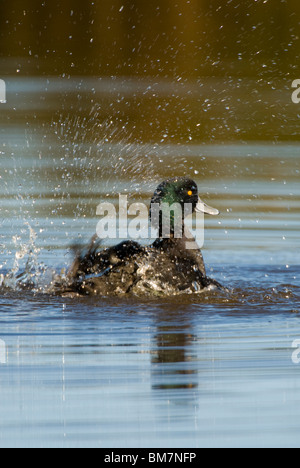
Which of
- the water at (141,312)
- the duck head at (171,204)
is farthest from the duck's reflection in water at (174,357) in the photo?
the duck head at (171,204)

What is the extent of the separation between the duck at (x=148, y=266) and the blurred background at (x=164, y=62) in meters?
4.32

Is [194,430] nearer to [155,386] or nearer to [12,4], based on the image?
[155,386]

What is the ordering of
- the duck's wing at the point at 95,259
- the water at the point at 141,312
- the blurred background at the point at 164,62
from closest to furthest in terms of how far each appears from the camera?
the water at the point at 141,312 → the duck's wing at the point at 95,259 → the blurred background at the point at 164,62

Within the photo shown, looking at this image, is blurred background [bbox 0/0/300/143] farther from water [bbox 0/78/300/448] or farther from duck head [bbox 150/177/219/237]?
duck head [bbox 150/177/219/237]

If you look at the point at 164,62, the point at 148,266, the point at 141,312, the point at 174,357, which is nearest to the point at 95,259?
the point at 148,266

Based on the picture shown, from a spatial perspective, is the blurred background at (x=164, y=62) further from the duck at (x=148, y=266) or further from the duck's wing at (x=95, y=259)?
the duck's wing at (x=95, y=259)

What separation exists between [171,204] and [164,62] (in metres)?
6.39

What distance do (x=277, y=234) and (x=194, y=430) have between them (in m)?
5.87

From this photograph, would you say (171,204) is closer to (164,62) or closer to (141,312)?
(141,312)

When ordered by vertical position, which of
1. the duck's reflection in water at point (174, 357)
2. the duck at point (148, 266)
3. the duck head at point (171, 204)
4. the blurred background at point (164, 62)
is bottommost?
the duck's reflection in water at point (174, 357)

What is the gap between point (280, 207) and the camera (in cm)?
1054

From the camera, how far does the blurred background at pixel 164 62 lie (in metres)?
12.3

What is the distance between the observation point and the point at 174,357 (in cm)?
511

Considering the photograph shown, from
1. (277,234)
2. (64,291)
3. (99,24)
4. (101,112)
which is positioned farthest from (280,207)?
(99,24)
